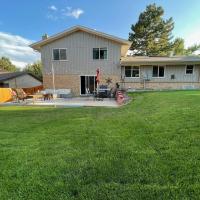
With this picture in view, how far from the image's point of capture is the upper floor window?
20828 millimetres

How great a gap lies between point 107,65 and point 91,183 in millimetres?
18365

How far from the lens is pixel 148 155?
4.06m

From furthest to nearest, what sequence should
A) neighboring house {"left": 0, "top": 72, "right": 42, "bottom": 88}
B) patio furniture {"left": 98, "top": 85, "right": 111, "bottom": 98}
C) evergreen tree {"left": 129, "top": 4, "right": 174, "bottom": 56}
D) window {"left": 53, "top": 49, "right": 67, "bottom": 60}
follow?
evergreen tree {"left": 129, "top": 4, "right": 174, "bottom": 56} < neighboring house {"left": 0, "top": 72, "right": 42, "bottom": 88} < window {"left": 53, "top": 49, "right": 67, "bottom": 60} < patio furniture {"left": 98, "top": 85, "right": 111, "bottom": 98}

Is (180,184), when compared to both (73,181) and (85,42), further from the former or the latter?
(85,42)

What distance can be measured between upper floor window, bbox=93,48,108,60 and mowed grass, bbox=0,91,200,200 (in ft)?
50.8

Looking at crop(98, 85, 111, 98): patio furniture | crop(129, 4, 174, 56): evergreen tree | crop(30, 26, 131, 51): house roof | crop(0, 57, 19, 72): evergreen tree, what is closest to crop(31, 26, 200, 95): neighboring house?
crop(30, 26, 131, 51): house roof

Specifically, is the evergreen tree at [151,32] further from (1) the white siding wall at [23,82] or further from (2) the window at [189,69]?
(1) the white siding wall at [23,82]

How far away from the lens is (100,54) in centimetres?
2091

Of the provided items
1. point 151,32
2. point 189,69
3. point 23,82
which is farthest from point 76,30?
point 151,32

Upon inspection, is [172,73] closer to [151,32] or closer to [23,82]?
[151,32]

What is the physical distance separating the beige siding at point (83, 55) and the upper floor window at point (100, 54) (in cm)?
31

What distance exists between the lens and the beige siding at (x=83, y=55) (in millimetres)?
20688

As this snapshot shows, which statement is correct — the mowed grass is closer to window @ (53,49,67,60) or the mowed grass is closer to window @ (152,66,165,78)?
window @ (152,66,165,78)

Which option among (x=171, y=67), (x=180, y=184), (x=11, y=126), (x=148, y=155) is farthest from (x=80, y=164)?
(x=171, y=67)
